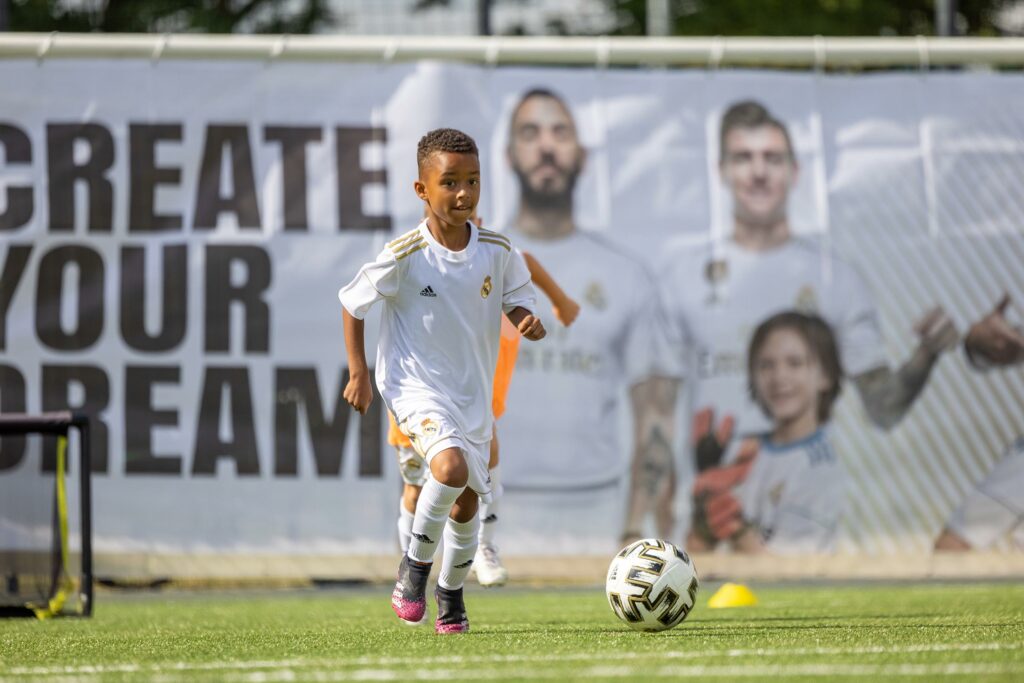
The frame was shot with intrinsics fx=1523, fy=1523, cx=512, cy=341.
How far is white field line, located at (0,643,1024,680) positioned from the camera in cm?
468

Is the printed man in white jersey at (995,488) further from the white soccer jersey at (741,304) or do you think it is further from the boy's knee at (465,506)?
the boy's knee at (465,506)

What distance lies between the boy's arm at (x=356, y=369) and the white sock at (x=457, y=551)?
63cm

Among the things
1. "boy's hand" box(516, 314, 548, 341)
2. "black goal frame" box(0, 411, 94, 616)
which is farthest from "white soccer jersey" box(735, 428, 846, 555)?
"boy's hand" box(516, 314, 548, 341)

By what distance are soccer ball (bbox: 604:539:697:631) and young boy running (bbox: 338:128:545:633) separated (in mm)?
627

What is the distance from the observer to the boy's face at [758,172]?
1029 centimetres

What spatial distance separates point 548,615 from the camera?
7.38 m

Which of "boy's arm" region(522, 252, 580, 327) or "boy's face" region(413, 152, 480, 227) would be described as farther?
"boy's arm" region(522, 252, 580, 327)

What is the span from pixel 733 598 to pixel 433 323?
296 cm

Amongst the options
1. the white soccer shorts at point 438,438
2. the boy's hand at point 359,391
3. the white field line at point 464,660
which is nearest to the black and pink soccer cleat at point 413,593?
the white soccer shorts at point 438,438

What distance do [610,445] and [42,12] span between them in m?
8.71

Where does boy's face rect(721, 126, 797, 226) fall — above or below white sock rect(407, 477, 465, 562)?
above

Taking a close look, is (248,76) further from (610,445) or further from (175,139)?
(610,445)

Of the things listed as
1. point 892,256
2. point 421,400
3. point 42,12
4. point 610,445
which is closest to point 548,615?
point 421,400

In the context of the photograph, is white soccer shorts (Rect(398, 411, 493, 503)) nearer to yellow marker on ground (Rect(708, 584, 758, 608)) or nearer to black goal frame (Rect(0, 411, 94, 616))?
yellow marker on ground (Rect(708, 584, 758, 608))
